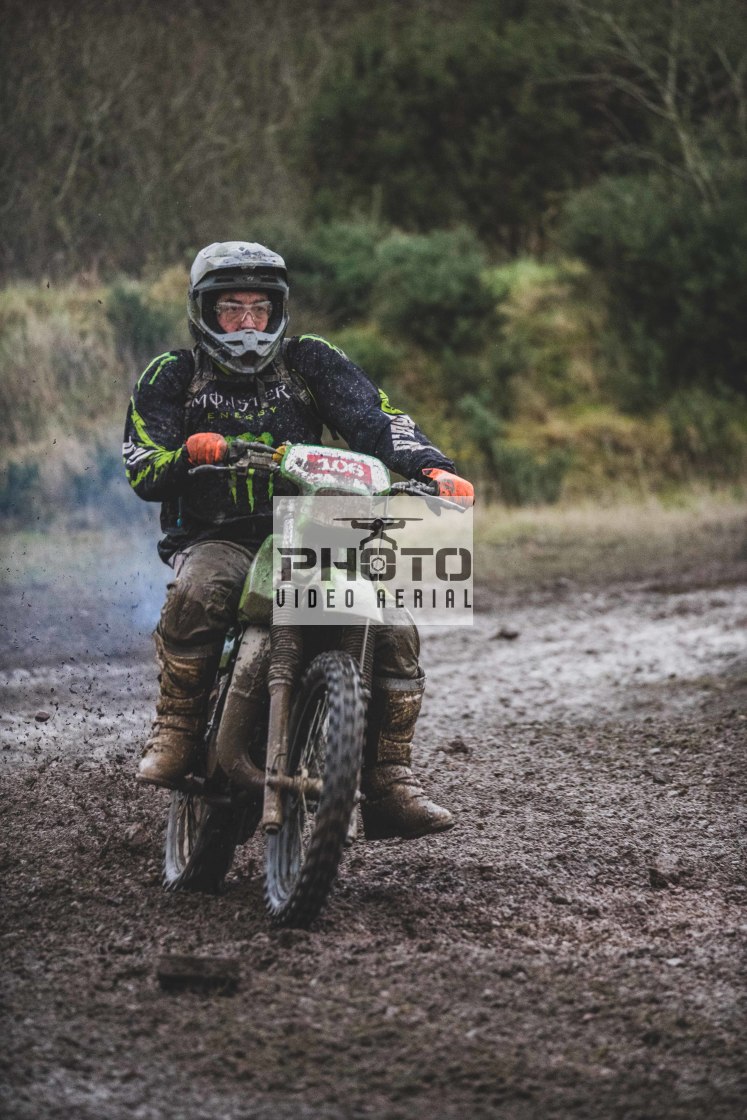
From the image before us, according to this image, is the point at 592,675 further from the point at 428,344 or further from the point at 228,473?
the point at 428,344

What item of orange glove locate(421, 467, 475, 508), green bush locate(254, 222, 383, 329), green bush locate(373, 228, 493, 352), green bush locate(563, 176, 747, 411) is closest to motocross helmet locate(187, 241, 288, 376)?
orange glove locate(421, 467, 475, 508)

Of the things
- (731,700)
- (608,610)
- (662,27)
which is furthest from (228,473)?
(662,27)

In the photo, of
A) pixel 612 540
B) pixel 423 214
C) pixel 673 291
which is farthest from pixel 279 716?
pixel 423 214

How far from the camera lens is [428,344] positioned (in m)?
24.9

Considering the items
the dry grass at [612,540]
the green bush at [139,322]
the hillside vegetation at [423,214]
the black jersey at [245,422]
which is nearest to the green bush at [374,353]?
the hillside vegetation at [423,214]

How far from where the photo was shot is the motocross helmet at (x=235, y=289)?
16.6 ft

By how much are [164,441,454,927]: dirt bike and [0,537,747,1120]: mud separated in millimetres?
196

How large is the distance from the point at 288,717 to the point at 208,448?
90cm

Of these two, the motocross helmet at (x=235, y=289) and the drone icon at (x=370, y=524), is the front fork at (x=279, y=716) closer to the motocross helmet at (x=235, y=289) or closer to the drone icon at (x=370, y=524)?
the drone icon at (x=370, y=524)

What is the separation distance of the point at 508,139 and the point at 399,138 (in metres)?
2.25

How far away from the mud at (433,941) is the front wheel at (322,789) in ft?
0.52

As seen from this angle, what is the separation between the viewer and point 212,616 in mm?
4797

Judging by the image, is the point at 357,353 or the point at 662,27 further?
the point at 662,27

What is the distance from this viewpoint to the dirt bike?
4113 millimetres
